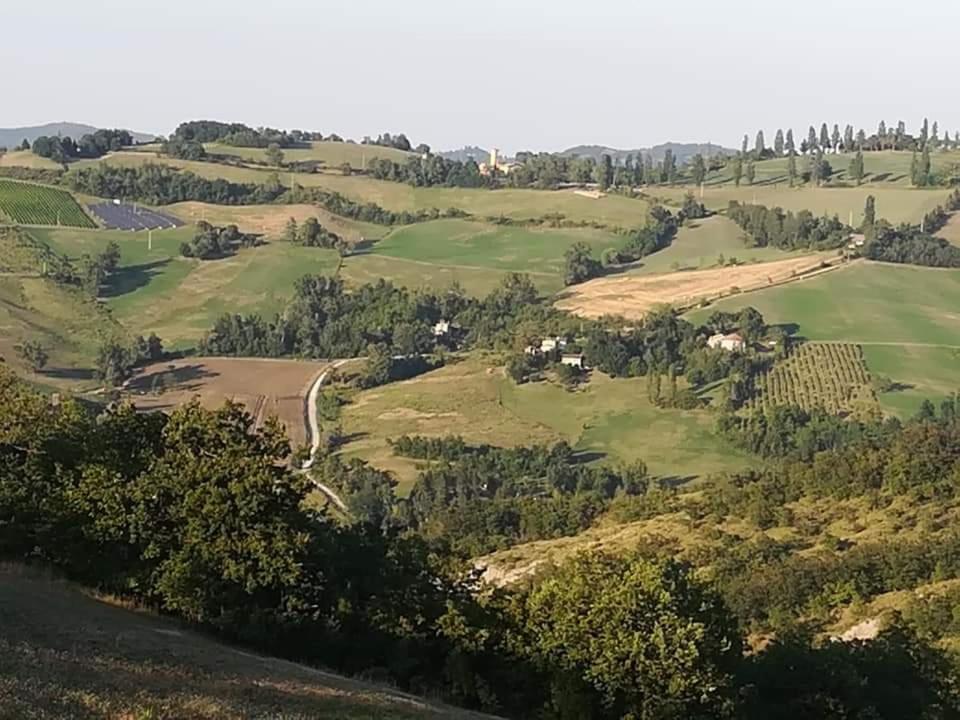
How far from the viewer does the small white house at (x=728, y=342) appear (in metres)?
109

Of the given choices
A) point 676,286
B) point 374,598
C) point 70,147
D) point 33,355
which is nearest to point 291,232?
point 676,286

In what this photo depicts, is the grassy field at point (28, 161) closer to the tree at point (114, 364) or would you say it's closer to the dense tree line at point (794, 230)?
the tree at point (114, 364)

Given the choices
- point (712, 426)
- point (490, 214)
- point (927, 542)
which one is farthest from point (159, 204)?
point (927, 542)

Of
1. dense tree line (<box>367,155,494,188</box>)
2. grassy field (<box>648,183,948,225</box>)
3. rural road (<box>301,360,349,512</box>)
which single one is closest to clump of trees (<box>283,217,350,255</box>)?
rural road (<box>301,360,349,512</box>)

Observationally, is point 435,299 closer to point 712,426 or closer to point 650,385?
point 650,385

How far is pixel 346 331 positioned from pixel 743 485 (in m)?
63.8

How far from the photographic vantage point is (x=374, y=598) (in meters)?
30.5

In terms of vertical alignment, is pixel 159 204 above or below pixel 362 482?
above

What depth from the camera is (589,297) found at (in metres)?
135

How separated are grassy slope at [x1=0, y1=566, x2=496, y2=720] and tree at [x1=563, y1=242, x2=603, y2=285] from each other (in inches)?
4646

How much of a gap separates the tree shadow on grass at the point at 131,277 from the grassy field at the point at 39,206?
16.5m

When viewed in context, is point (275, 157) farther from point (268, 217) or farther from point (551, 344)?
point (551, 344)

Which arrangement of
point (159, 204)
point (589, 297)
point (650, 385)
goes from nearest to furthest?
point (650, 385)
point (589, 297)
point (159, 204)

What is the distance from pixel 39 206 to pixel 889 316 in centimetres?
10573
